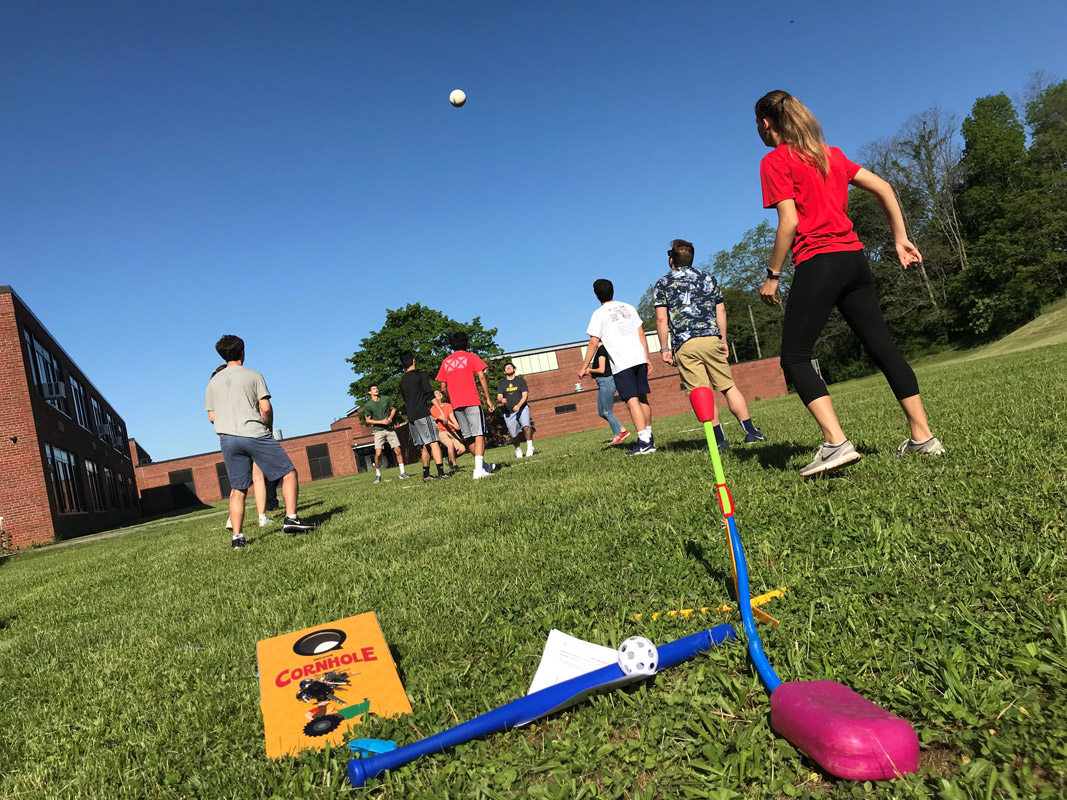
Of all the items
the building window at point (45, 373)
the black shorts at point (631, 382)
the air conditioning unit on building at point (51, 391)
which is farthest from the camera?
the air conditioning unit on building at point (51, 391)

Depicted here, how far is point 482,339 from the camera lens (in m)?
49.8

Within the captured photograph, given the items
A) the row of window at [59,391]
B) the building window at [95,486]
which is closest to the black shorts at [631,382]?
the row of window at [59,391]

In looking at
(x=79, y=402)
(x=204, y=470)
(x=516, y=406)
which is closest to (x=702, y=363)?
(x=516, y=406)

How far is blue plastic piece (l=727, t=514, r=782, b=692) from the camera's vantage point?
1848 mm

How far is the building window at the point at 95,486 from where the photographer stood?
2828 cm

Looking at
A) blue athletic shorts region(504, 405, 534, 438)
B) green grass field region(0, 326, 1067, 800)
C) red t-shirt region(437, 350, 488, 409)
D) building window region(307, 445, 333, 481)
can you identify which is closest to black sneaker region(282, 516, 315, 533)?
green grass field region(0, 326, 1067, 800)

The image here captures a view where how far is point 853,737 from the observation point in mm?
1452

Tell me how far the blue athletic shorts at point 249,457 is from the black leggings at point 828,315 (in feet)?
16.1

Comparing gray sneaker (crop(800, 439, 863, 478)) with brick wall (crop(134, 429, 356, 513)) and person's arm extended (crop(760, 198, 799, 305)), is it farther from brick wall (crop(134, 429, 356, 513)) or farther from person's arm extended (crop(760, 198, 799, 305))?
brick wall (crop(134, 429, 356, 513))

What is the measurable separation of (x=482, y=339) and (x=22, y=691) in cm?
4734

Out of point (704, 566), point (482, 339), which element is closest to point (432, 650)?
point (704, 566)

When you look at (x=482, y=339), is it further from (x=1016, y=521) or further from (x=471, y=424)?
(x=1016, y=521)

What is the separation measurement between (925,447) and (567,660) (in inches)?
121

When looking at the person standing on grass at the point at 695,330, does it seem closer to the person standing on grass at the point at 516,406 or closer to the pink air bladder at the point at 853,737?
the pink air bladder at the point at 853,737
